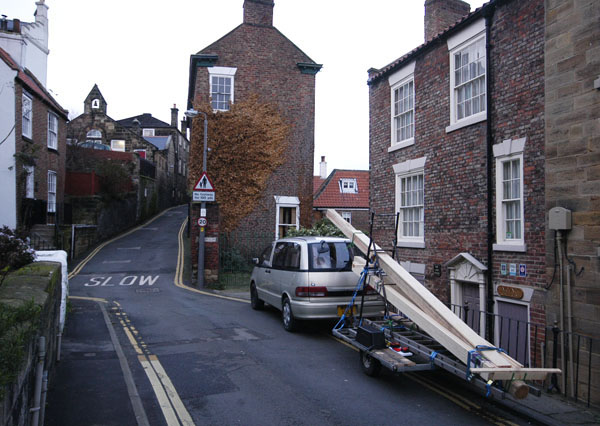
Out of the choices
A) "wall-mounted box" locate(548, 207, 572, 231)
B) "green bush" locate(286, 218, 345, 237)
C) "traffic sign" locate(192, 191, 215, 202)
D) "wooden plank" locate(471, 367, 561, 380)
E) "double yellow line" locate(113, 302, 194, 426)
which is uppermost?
"traffic sign" locate(192, 191, 215, 202)

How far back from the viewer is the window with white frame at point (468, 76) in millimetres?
9945

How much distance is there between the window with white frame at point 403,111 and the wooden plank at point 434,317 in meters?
5.43

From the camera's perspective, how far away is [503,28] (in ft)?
30.7

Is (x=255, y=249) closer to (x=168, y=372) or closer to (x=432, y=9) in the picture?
(x=432, y=9)

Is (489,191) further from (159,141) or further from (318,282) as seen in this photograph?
(159,141)

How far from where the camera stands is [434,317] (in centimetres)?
625

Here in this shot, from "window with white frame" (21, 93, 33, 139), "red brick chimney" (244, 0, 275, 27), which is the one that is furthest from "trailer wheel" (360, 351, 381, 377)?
"red brick chimney" (244, 0, 275, 27)

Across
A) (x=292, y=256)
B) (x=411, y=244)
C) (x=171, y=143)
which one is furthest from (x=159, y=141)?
(x=292, y=256)

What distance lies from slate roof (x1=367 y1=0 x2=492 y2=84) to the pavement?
757 cm

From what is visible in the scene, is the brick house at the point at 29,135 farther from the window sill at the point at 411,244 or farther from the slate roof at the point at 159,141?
the slate roof at the point at 159,141

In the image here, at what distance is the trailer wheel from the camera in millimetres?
6836

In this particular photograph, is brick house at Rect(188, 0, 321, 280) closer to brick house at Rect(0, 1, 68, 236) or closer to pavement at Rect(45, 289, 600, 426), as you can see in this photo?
brick house at Rect(0, 1, 68, 236)

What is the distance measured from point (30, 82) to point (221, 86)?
27.5 ft

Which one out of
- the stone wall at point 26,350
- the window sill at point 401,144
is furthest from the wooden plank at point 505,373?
the window sill at point 401,144
